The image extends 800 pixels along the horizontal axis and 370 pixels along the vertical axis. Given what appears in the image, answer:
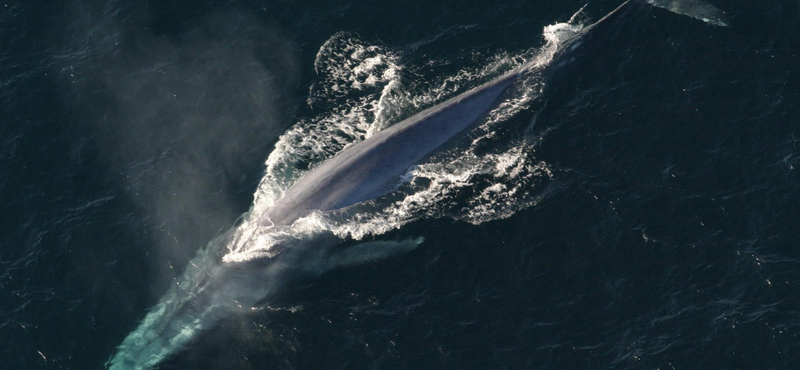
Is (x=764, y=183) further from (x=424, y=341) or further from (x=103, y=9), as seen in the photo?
(x=103, y=9)

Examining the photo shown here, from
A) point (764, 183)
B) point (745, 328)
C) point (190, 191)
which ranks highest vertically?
point (190, 191)

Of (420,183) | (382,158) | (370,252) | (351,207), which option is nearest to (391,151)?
(382,158)

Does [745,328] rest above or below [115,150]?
below

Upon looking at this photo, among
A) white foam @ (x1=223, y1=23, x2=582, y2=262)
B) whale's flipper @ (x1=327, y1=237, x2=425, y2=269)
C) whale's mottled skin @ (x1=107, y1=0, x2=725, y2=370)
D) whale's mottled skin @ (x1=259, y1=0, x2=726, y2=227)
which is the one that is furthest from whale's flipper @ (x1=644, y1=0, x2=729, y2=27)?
whale's flipper @ (x1=327, y1=237, x2=425, y2=269)

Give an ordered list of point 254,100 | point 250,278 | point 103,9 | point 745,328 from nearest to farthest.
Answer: point 745,328, point 250,278, point 254,100, point 103,9

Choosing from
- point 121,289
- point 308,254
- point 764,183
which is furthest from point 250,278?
point 764,183

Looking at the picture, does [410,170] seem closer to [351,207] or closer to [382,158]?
[382,158]

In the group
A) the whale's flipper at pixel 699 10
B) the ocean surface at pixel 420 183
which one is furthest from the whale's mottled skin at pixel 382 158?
the whale's flipper at pixel 699 10
